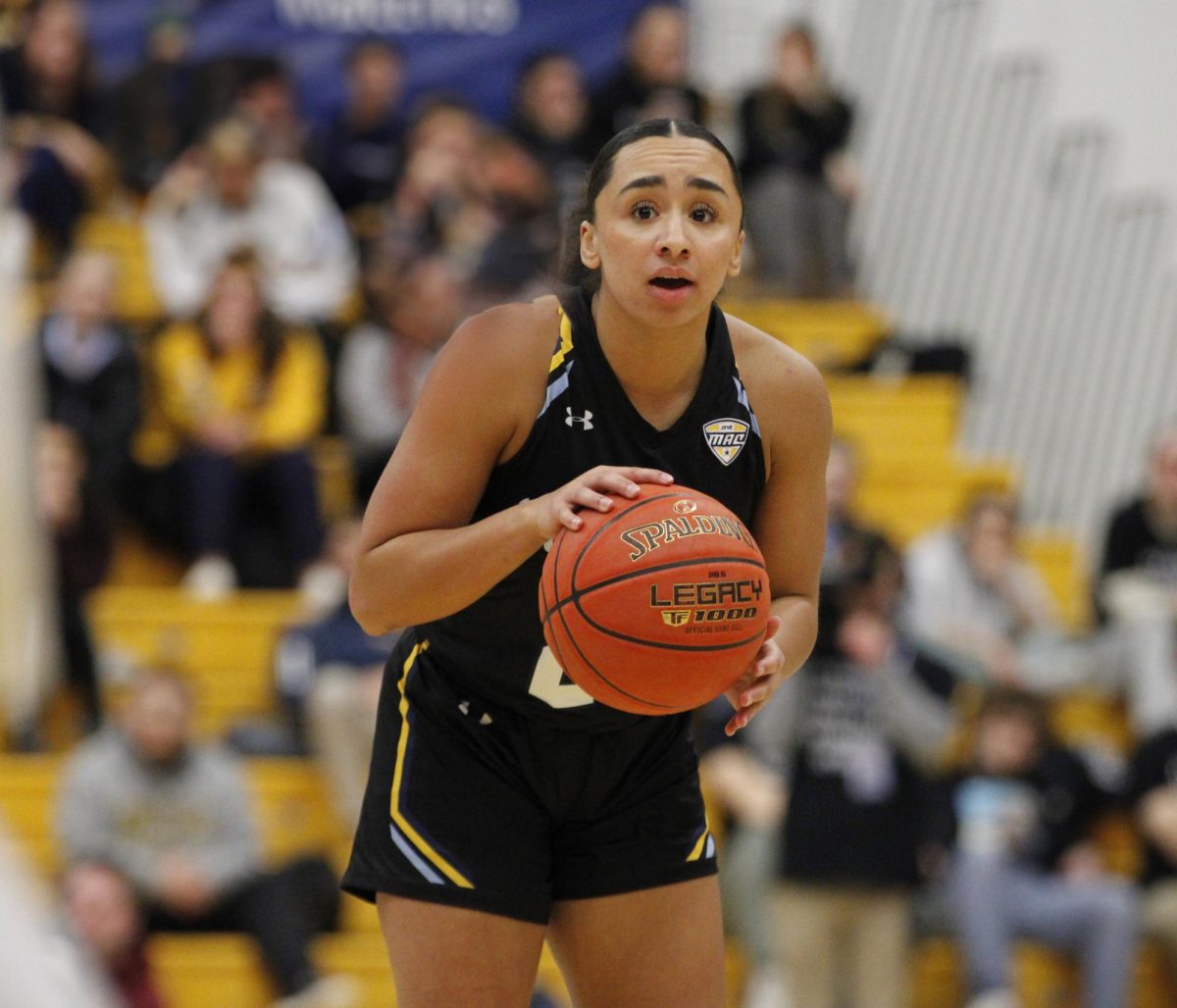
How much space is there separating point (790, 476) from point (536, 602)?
20.1 inches

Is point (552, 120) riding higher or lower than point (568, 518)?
lower

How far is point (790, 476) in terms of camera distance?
3709mm

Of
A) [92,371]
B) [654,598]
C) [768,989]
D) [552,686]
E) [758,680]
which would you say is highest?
[654,598]

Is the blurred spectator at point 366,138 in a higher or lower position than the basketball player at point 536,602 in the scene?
lower

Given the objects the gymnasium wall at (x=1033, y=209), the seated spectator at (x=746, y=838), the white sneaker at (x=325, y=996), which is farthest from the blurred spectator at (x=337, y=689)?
the gymnasium wall at (x=1033, y=209)

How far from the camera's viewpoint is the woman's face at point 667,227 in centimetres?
343

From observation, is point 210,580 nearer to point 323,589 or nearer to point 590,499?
point 323,589

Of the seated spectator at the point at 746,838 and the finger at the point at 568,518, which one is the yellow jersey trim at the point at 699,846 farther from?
the seated spectator at the point at 746,838

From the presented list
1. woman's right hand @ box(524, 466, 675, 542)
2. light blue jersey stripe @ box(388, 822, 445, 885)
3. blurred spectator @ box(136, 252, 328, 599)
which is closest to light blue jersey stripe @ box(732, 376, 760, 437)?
woman's right hand @ box(524, 466, 675, 542)

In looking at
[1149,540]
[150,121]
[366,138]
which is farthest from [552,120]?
[1149,540]

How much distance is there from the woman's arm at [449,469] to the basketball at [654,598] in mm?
142

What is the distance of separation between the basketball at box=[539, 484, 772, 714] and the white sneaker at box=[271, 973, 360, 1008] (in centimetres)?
459

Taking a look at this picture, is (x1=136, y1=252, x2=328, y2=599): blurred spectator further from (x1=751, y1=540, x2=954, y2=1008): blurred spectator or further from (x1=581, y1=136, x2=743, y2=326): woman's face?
(x1=581, y1=136, x2=743, y2=326): woman's face

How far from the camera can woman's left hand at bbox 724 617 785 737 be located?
341cm
